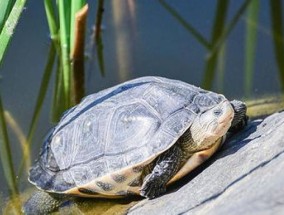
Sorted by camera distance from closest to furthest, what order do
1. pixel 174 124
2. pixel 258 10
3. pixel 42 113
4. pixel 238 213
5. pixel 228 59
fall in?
pixel 238 213
pixel 174 124
pixel 42 113
pixel 228 59
pixel 258 10

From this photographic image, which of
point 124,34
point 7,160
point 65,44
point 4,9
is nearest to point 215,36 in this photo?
point 124,34

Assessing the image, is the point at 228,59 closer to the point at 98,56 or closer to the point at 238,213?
the point at 98,56

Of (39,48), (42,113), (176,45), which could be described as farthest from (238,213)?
(39,48)

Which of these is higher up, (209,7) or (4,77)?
(209,7)

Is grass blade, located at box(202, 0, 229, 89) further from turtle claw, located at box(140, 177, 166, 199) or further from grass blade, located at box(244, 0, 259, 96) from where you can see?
turtle claw, located at box(140, 177, 166, 199)

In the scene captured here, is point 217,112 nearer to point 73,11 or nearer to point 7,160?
point 73,11

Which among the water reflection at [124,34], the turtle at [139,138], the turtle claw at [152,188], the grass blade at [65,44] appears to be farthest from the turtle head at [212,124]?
the water reflection at [124,34]
